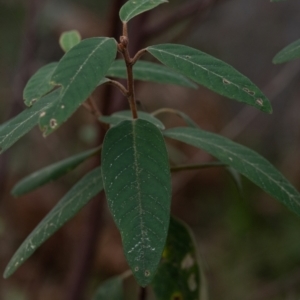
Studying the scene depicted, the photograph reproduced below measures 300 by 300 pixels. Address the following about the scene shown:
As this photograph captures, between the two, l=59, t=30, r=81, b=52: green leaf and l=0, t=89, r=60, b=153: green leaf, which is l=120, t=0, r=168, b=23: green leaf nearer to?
l=0, t=89, r=60, b=153: green leaf

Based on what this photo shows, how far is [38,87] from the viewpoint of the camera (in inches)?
23.4

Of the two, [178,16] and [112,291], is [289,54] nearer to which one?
[112,291]

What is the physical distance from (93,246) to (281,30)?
2662 mm

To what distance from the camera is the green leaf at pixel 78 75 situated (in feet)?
1.50

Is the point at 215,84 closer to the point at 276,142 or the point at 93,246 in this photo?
the point at 93,246

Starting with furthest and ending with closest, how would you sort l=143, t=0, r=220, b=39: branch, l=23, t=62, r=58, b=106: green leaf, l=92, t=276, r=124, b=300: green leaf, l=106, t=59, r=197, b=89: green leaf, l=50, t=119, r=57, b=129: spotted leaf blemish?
l=143, t=0, r=220, b=39: branch
l=92, t=276, r=124, b=300: green leaf
l=106, t=59, r=197, b=89: green leaf
l=23, t=62, r=58, b=106: green leaf
l=50, t=119, r=57, b=129: spotted leaf blemish

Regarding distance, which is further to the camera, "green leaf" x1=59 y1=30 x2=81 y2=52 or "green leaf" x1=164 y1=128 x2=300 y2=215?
"green leaf" x1=59 y1=30 x2=81 y2=52

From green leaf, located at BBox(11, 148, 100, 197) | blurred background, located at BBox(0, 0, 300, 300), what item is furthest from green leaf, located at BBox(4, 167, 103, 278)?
blurred background, located at BBox(0, 0, 300, 300)

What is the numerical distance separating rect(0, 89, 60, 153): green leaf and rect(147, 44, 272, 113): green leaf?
125 millimetres

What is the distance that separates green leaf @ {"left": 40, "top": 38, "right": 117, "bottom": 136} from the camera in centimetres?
46

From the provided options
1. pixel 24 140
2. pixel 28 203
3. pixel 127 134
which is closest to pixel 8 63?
pixel 24 140

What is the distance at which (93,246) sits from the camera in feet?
4.87

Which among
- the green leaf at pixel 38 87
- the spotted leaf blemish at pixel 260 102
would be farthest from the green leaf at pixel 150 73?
the spotted leaf blemish at pixel 260 102

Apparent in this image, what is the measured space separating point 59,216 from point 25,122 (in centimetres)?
17
